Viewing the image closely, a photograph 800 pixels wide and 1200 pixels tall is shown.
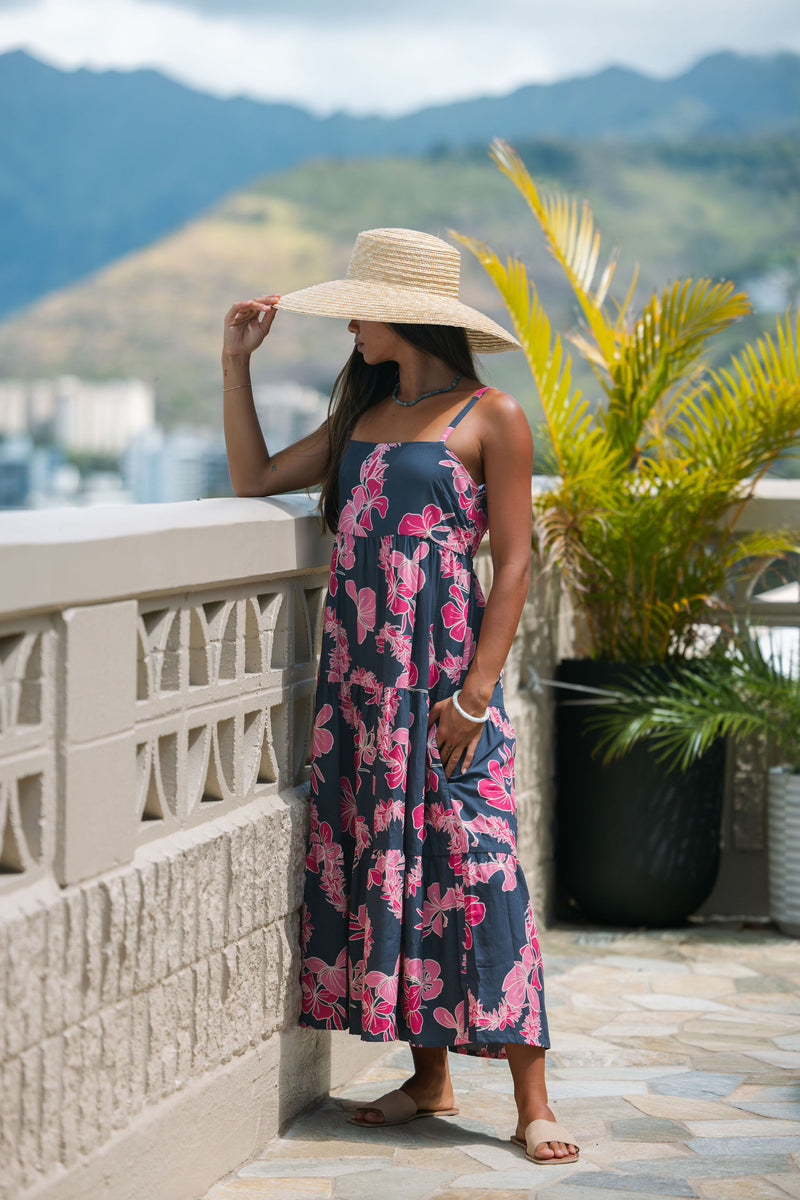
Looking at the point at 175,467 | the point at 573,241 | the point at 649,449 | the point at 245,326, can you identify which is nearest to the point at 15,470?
the point at 175,467

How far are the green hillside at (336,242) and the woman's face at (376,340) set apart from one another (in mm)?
74946

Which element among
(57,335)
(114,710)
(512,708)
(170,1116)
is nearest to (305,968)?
(170,1116)

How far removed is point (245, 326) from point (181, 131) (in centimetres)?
13614

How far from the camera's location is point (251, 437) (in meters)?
3.45

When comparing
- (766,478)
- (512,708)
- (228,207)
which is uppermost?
(228,207)

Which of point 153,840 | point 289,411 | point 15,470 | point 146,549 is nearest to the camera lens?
point 146,549

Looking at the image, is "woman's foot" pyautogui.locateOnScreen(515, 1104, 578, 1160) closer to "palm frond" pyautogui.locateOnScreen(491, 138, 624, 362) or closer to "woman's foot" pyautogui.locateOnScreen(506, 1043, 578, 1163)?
"woman's foot" pyautogui.locateOnScreen(506, 1043, 578, 1163)

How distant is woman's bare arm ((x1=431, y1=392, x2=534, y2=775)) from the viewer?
3.19 m

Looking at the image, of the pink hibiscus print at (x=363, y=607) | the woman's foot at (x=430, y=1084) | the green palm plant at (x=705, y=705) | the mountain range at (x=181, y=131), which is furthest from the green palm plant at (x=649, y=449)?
the mountain range at (x=181, y=131)

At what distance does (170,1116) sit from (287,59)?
143725 mm

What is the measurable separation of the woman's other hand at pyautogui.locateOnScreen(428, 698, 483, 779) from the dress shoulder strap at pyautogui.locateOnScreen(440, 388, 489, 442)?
54cm

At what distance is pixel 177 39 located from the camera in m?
136

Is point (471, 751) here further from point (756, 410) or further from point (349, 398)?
point (756, 410)

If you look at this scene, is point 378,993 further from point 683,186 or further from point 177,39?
point 177,39
